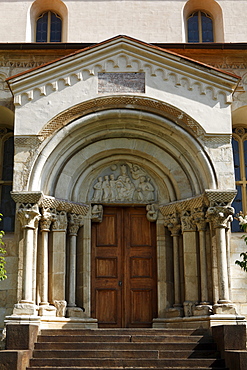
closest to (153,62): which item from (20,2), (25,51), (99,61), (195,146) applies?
(99,61)

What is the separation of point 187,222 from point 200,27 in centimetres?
618

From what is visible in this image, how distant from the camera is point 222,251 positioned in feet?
42.9

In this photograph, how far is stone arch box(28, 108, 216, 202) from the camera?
542 inches

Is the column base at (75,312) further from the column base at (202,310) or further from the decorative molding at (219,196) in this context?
the decorative molding at (219,196)

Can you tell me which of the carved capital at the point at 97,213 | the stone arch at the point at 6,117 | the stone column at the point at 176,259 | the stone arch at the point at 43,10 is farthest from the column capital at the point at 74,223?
the stone arch at the point at 43,10

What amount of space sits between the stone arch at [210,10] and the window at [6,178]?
5549mm

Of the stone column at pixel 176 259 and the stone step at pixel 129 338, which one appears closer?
the stone step at pixel 129 338

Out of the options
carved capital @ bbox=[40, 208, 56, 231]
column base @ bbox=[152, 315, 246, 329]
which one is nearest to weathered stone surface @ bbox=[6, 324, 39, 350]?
carved capital @ bbox=[40, 208, 56, 231]

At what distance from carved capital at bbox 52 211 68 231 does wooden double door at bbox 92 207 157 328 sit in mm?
968

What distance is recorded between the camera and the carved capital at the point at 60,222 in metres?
13.8

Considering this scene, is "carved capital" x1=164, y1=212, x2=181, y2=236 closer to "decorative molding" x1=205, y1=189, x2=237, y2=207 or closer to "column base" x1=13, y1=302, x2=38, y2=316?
"decorative molding" x1=205, y1=189, x2=237, y2=207

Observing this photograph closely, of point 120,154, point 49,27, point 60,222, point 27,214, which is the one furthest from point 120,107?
point 49,27

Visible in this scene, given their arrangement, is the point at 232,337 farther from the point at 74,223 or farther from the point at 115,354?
the point at 74,223

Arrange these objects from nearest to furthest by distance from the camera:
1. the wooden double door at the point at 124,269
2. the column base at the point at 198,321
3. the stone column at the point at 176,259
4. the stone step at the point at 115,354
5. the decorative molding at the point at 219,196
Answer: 1. the stone step at the point at 115,354
2. the column base at the point at 198,321
3. the decorative molding at the point at 219,196
4. the stone column at the point at 176,259
5. the wooden double door at the point at 124,269
